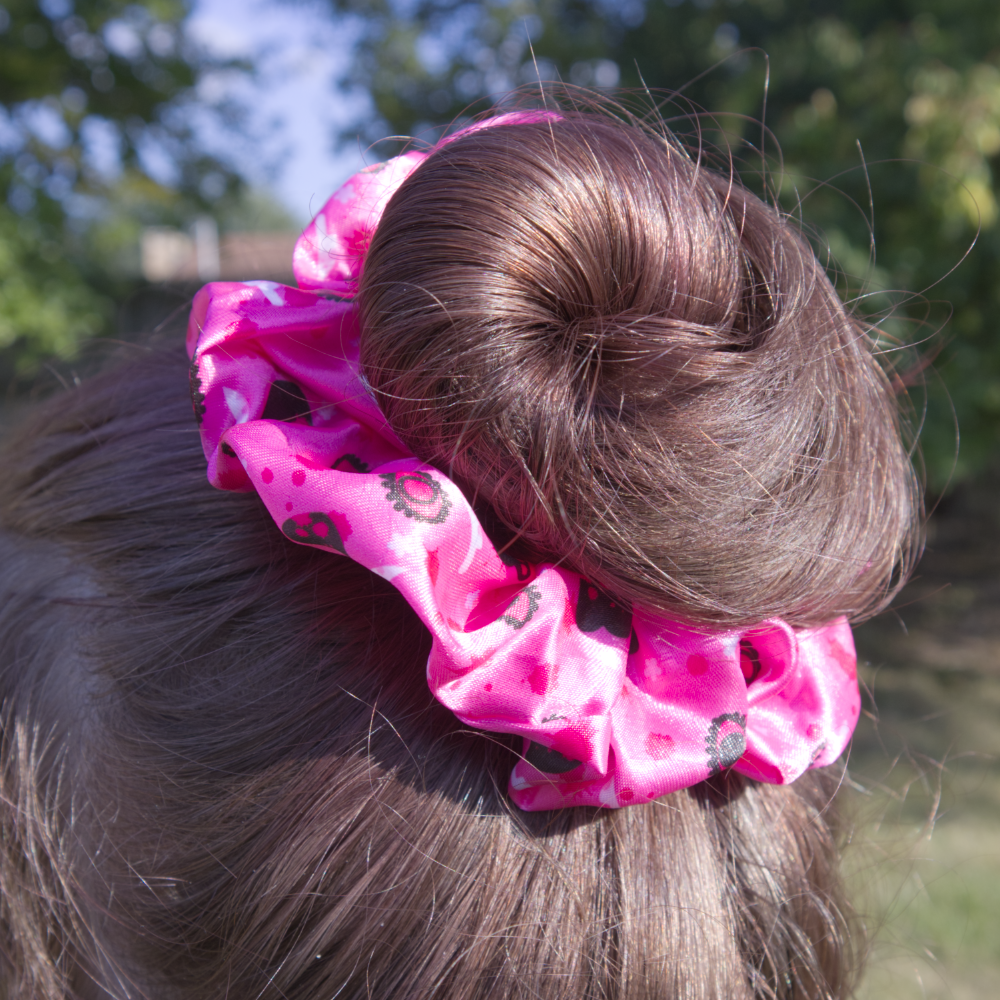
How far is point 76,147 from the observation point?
6980mm

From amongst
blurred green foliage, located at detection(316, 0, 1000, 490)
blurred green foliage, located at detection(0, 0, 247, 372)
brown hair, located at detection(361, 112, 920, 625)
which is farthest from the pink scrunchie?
blurred green foliage, located at detection(0, 0, 247, 372)

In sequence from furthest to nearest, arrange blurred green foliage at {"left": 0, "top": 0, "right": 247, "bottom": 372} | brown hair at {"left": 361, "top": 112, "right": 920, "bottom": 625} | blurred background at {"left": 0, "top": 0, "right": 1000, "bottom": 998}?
blurred green foliage at {"left": 0, "top": 0, "right": 247, "bottom": 372}
blurred background at {"left": 0, "top": 0, "right": 1000, "bottom": 998}
brown hair at {"left": 361, "top": 112, "right": 920, "bottom": 625}

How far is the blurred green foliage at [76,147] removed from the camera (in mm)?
5648

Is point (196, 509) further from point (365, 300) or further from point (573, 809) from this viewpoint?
point (573, 809)

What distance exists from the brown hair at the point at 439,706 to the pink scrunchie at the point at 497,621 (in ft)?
0.16

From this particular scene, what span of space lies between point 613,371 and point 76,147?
800cm

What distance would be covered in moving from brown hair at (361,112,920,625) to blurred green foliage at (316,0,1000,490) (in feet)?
8.60

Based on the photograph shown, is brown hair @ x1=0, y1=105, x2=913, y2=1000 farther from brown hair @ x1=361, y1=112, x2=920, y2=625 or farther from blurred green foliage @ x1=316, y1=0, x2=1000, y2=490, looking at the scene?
blurred green foliage @ x1=316, y1=0, x2=1000, y2=490

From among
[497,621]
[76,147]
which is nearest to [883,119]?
[497,621]

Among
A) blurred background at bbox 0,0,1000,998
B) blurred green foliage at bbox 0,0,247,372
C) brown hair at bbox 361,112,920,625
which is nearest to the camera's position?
brown hair at bbox 361,112,920,625

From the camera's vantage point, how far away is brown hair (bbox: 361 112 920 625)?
2.12 ft

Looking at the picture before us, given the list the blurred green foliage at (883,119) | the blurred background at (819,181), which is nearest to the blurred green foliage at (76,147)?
the blurred background at (819,181)

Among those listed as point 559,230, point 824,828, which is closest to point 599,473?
point 559,230

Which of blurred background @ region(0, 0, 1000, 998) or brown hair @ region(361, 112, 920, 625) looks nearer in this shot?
brown hair @ region(361, 112, 920, 625)
